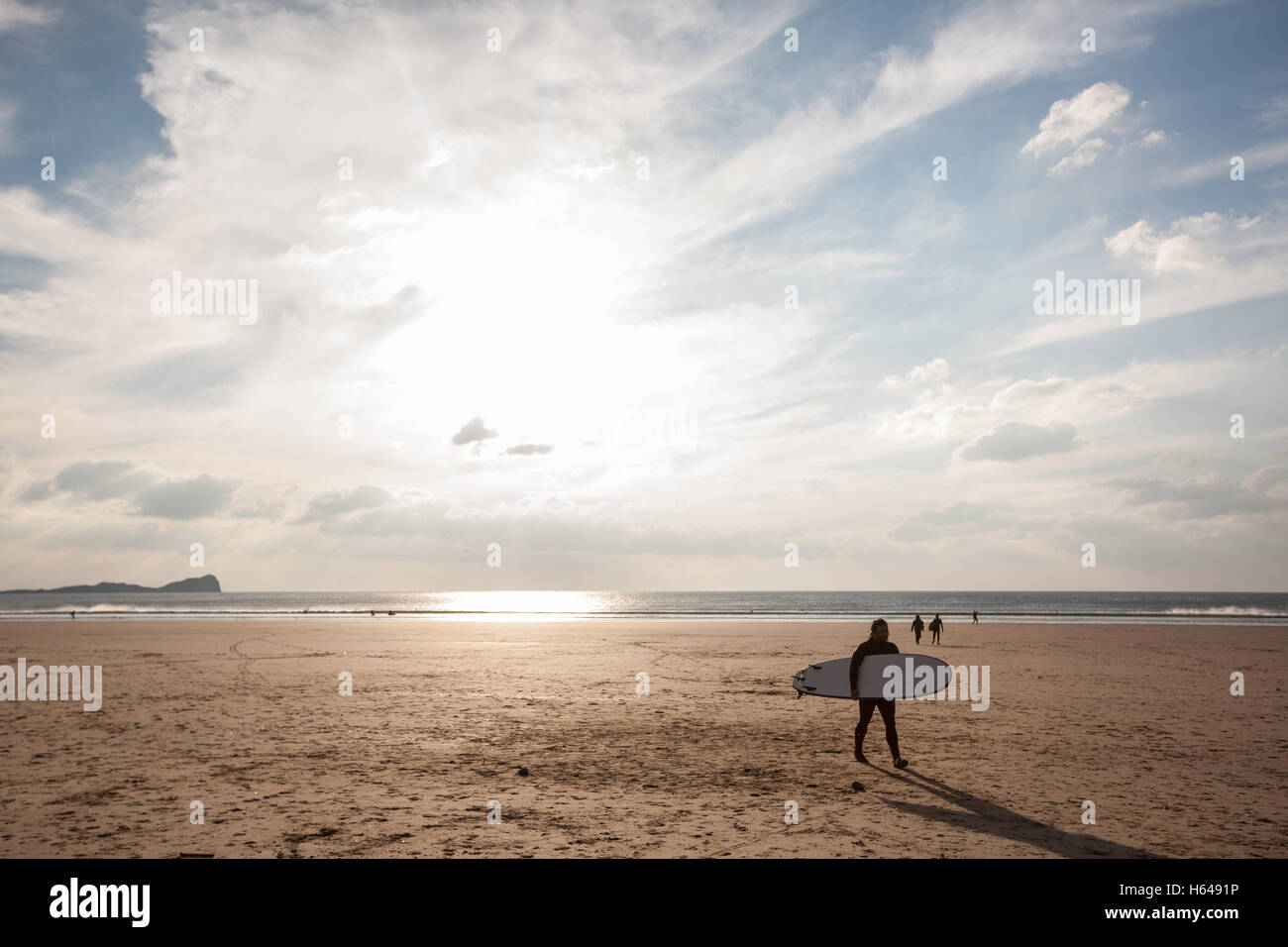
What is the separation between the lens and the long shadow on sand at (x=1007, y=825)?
806cm

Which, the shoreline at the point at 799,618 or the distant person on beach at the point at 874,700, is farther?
the shoreline at the point at 799,618

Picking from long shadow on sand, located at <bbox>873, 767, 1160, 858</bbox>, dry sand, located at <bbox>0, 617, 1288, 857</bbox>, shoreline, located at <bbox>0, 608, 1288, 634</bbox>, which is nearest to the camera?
long shadow on sand, located at <bbox>873, 767, 1160, 858</bbox>

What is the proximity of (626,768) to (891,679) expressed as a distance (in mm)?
4615

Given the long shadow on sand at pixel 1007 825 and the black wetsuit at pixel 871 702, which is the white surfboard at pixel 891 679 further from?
the long shadow on sand at pixel 1007 825

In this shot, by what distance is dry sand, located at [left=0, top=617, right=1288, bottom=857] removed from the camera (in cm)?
853

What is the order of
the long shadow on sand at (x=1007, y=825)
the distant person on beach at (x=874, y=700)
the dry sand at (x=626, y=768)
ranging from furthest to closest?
the distant person on beach at (x=874, y=700) < the dry sand at (x=626, y=768) < the long shadow on sand at (x=1007, y=825)

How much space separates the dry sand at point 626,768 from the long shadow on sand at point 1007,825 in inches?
1.6

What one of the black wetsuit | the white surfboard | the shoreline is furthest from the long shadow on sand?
the shoreline

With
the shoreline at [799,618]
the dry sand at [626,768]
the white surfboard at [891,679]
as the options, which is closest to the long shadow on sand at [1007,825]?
the dry sand at [626,768]

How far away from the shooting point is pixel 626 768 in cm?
1206

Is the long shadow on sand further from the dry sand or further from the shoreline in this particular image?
the shoreline

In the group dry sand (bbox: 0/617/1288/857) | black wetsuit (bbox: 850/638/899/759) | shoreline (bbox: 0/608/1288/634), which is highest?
black wetsuit (bbox: 850/638/899/759)

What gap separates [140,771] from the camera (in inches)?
461

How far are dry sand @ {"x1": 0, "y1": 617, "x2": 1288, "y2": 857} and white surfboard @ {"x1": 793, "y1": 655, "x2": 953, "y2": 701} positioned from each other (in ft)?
2.72
